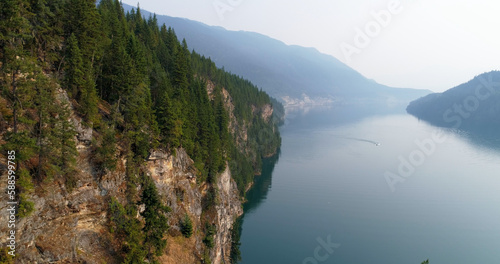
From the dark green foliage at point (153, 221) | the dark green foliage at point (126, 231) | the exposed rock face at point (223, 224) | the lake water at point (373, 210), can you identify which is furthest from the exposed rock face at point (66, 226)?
the lake water at point (373, 210)

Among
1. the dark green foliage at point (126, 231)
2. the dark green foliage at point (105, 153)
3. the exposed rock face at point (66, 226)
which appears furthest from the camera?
the dark green foliage at point (126, 231)

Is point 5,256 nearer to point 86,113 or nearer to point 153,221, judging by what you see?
point 153,221

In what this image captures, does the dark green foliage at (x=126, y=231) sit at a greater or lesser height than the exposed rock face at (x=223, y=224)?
greater

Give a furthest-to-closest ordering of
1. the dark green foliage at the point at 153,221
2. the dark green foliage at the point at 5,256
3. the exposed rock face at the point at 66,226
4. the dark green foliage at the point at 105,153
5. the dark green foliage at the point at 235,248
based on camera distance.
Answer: the dark green foliage at the point at 235,248
the dark green foliage at the point at 153,221
the dark green foliage at the point at 105,153
the exposed rock face at the point at 66,226
the dark green foliage at the point at 5,256

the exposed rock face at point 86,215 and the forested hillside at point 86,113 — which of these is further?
the exposed rock face at point 86,215

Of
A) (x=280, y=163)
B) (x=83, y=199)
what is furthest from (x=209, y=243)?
(x=280, y=163)

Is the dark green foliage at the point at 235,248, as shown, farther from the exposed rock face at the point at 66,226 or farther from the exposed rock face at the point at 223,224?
the exposed rock face at the point at 66,226

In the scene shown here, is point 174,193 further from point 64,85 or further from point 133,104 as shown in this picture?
point 64,85

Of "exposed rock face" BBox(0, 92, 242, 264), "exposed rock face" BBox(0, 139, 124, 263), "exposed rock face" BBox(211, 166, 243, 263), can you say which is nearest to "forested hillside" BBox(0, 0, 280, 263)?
"exposed rock face" BBox(0, 92, 242, 264)
